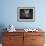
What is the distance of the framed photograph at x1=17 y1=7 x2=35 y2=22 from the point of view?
4.39m

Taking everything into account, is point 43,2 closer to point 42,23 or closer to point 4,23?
point 42,23

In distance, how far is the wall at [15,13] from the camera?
14.4 feet

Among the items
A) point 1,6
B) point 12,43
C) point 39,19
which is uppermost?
point 1,6

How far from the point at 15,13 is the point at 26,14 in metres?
0.36

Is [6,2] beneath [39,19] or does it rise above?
above

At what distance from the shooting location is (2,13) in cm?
441

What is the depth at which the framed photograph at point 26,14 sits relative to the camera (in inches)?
173

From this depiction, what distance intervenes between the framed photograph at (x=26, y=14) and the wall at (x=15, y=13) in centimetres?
10

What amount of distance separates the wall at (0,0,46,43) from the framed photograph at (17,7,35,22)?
99 millimetres

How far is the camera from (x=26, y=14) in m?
4.45

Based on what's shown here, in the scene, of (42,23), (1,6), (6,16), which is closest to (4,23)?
(6,16)

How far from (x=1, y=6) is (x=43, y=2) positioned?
1.37 meters

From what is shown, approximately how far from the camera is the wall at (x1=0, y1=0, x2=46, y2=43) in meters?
4.39

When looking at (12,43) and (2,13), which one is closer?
(12,43)
